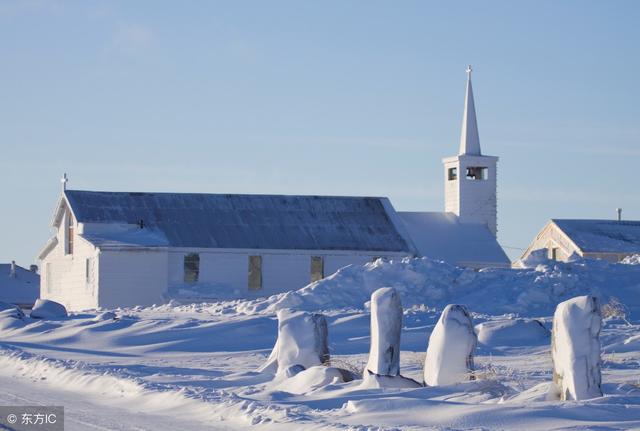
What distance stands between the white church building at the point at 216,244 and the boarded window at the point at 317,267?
0.04 m

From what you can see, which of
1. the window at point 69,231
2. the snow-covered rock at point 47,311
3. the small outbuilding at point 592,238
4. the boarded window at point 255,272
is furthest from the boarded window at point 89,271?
the small outbuilding at point 592,238

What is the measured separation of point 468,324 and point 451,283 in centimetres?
2201

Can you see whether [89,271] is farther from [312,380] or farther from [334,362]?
[312,380]

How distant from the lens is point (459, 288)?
130 ft

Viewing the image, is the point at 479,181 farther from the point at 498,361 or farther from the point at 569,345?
the point at 569,345

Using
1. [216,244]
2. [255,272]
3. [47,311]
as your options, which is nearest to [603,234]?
[255,272]

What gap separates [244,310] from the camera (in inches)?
1422

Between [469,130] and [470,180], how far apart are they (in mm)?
2816

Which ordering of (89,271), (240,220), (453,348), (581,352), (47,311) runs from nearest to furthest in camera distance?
(581,352) → (453,348) → (47,311) → (89,271) → (240,220)

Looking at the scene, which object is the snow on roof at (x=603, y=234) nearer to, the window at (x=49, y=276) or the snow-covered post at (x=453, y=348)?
the window at (x=49, y=276)

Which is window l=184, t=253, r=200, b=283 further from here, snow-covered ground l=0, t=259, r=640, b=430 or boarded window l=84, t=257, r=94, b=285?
snow-covered ground l=0, t=259, r=640, b=430

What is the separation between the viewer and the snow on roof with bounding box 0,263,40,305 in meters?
73.0

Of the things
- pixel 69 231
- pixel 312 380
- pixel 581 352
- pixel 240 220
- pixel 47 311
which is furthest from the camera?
pixel 69 231

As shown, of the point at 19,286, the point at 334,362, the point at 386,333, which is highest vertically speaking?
the point at 19,286
